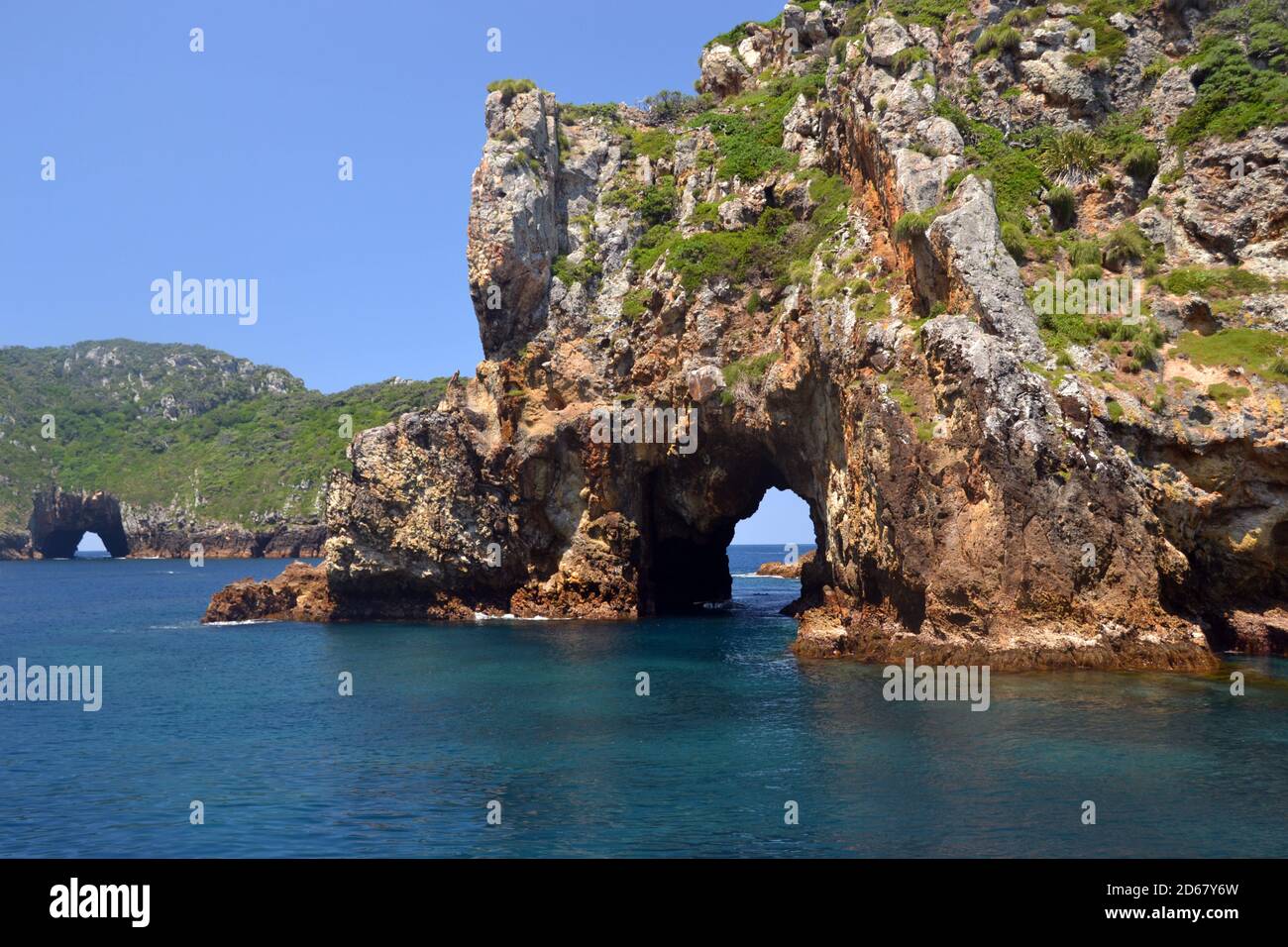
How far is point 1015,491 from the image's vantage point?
36.5 m

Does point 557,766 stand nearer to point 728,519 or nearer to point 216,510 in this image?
point 728,519

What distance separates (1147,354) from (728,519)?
28.9 meters

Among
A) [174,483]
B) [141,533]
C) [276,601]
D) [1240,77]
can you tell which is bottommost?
[276,601]

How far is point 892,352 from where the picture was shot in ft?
137

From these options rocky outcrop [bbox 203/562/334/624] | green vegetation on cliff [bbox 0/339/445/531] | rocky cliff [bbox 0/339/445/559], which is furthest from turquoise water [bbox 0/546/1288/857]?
rocky cliff [bbox 0/339/445/559]

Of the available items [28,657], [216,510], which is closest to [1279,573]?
[28,657]

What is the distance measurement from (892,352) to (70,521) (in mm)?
157642

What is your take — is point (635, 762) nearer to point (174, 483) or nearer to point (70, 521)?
point (174, 483)

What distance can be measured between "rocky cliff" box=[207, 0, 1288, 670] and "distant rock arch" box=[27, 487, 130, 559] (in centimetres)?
11054

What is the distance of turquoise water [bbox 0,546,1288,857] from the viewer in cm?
1991

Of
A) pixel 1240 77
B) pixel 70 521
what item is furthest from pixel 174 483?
pixel 1240 77

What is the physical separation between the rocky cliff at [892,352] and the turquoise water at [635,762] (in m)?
4.36

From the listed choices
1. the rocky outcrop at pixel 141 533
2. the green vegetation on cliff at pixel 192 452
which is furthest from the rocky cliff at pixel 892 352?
the rocky outcrop at pixel 141 533

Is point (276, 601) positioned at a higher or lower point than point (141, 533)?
lower
